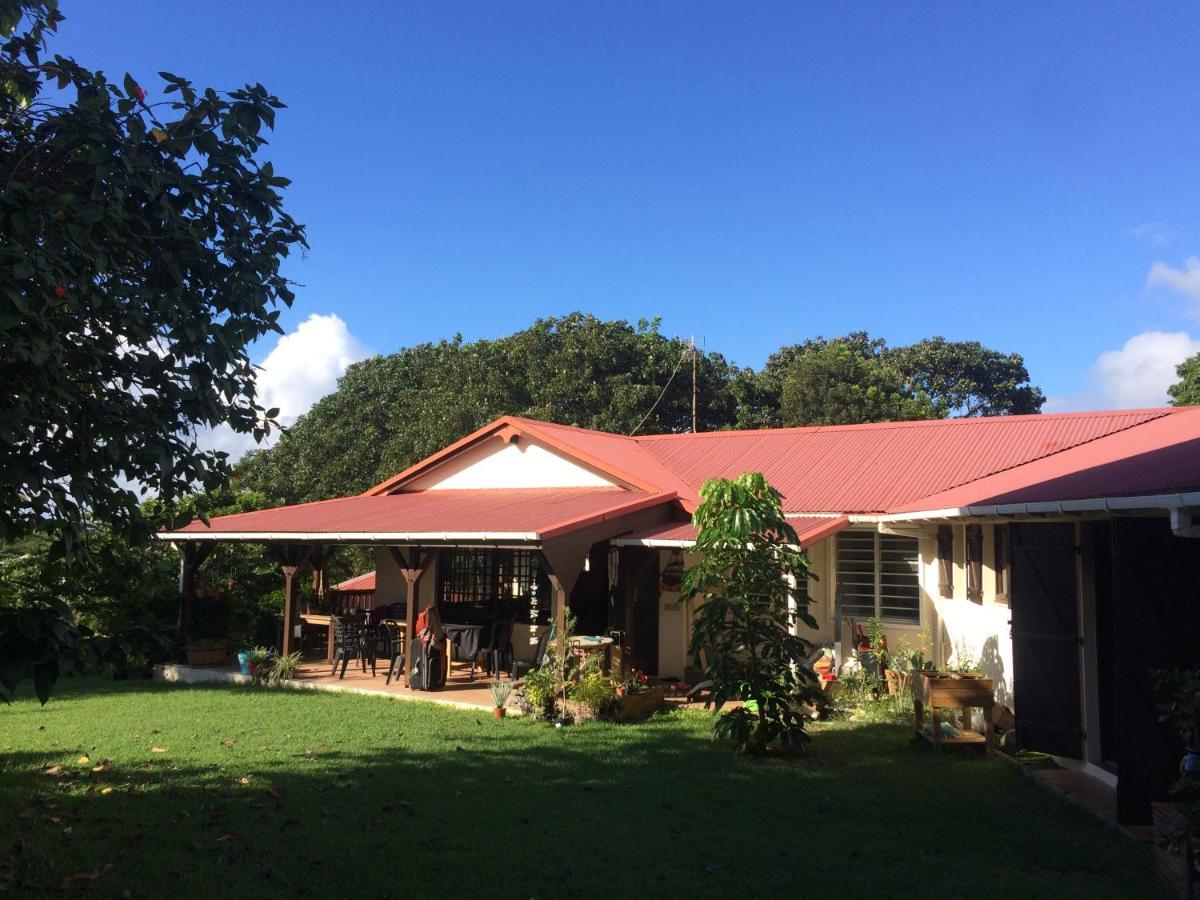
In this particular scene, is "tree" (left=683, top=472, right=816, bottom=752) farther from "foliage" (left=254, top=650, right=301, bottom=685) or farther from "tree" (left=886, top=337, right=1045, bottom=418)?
"tree" (left=886, top=337, right=1045, bottom=418)

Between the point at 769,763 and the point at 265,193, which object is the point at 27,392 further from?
the point at 769,763

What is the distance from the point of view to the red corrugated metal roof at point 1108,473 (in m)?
6.33

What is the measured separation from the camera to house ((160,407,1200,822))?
625 cm

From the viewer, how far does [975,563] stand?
10898mm

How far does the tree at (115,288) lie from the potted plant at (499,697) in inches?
270

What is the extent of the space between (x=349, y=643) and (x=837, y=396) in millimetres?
23300

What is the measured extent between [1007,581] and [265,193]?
8175 millimetres

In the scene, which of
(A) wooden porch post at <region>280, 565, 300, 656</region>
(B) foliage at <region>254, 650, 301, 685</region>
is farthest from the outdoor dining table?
(A) wooden porch post at <region>280, 565, 300, 656</region>

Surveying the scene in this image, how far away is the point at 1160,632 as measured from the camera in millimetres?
6172

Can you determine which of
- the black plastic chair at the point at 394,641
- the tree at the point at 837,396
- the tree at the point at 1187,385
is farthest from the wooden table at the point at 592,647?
the tree at the point at 1187,385

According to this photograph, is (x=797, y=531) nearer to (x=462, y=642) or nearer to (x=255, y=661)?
(x=462, y=642)

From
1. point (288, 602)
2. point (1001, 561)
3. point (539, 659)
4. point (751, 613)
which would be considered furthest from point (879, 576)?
point (288, 602)

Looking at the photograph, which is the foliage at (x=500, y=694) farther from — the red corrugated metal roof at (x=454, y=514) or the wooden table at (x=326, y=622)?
the wooden table at (x=326, y=622)

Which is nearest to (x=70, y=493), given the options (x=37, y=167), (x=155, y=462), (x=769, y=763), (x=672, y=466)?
(x=155, y=462)
